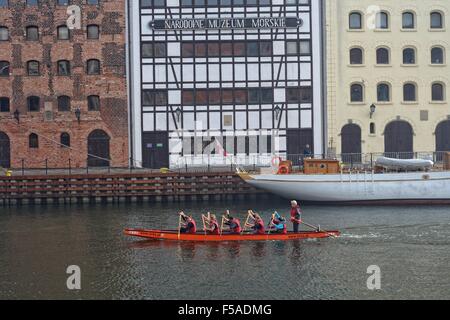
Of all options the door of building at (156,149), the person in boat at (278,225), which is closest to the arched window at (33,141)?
the door of building at (156,149)

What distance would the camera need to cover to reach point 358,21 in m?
51.2

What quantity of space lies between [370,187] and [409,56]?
49.5 feet

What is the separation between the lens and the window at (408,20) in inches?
2024

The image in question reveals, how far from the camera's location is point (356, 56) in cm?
5144

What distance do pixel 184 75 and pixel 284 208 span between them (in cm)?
1480

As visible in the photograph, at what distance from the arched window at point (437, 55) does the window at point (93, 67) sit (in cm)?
2634

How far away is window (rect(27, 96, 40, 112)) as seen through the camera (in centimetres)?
5050

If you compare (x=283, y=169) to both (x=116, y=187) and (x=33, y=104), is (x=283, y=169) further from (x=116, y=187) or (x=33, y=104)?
(x=33, y=104)

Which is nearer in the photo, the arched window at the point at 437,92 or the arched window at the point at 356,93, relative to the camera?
the arched window at the point at 356,93

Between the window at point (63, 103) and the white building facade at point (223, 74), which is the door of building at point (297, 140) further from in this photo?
the window at point (63, 103)

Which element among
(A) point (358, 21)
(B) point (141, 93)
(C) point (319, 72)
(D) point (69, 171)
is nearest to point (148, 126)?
(B) point (141, 93)

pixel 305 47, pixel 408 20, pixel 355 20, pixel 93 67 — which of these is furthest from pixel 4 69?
pixel 408 20

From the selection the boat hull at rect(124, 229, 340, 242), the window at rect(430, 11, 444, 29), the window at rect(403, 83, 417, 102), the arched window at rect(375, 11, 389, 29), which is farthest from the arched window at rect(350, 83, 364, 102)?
the boat hull at rect(124, 229, 340, 242)
